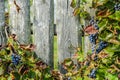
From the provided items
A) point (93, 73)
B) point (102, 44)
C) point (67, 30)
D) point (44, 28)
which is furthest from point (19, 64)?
point (102, 44)

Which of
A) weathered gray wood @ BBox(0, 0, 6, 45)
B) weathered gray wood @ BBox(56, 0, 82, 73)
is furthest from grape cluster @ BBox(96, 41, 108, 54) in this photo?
weathered gray wood @ BBox(0, 0, 6, 45)

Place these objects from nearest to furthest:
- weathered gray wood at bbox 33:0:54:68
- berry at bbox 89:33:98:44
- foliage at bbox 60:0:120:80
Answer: foliage at bbox 60:0:120:80 → berry at bbox 89:33:98:44 → weathered gray wood at bbox 33:0:54:68

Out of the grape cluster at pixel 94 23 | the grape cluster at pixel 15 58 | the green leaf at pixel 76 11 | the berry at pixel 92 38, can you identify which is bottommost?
the grape cluster at pixel 15 58

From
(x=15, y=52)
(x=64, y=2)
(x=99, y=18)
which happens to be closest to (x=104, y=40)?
(x=99, y=18)

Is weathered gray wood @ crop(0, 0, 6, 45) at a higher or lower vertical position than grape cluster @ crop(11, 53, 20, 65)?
higher

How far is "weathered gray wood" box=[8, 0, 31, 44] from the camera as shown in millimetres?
3646

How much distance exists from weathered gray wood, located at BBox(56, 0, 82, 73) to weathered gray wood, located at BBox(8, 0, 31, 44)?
305 mm

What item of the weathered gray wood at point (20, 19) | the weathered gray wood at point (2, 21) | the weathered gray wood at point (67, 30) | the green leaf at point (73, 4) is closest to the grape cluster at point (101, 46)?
the weathered gray wood at point (67, 30)

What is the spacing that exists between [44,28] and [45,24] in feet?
0.13

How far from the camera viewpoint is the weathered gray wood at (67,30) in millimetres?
3658

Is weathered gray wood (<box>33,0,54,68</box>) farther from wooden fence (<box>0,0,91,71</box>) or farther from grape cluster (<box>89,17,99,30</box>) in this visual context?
grape cluster (<box>89,17,99,30</box>)

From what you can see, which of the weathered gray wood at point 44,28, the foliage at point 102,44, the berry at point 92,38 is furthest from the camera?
the weathered gray wood at point 44,28

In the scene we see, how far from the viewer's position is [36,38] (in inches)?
146

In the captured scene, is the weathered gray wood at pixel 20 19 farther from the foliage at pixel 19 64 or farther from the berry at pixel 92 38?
the berry at pixel 92 38
